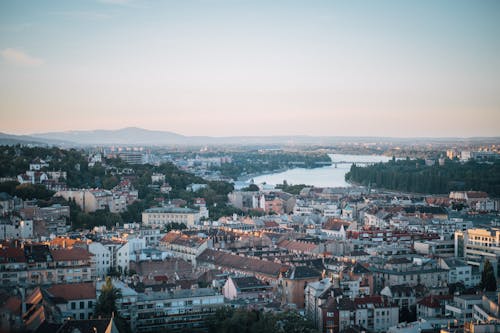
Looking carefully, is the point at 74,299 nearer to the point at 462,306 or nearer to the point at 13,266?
the point at 13,266

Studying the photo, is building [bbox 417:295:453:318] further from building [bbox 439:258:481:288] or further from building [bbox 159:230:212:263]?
building [bbox 159:230:212:263]

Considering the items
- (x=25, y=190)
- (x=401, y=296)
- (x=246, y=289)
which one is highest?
(x=25, y=190)

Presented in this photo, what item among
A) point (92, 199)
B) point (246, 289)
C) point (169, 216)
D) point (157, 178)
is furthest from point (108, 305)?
point (157, 178)

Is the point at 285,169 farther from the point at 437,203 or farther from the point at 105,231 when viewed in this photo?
the point at 105,231

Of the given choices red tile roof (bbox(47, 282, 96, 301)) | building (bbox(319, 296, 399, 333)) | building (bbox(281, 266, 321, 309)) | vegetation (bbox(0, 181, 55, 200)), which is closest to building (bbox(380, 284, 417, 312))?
building (bbox(319, 296, 399, 333))

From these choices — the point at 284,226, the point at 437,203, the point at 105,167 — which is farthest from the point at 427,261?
the point at 105,167
